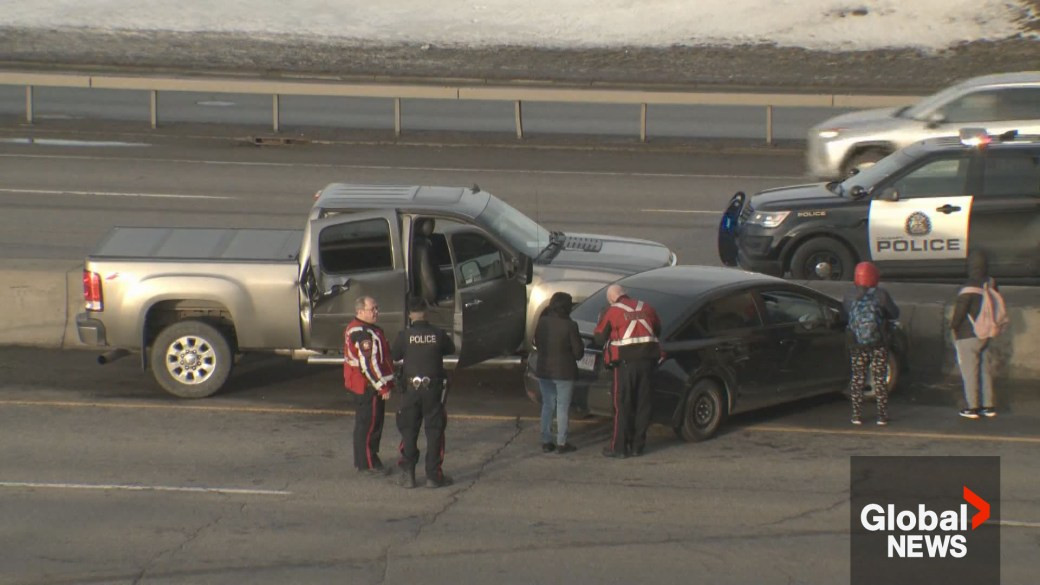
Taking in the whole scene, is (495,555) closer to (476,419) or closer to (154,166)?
(476,419)

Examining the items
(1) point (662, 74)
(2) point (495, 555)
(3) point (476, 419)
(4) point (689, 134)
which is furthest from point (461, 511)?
(1) point (662, 74)

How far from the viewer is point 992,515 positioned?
10.3 metres

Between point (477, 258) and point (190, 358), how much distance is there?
9.15ft

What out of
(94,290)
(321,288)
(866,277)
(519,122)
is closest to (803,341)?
(866,277)

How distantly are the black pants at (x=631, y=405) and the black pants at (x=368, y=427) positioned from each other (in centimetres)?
192

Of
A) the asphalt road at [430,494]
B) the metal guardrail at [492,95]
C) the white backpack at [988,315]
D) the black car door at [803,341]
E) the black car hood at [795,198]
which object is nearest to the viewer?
the asphalt road at [430,494]

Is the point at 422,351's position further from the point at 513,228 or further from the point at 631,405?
the point at 513,228

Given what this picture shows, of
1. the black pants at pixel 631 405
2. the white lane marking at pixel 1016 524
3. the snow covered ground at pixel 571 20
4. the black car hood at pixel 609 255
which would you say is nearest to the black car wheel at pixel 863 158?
the black car hood at pixel 609 255

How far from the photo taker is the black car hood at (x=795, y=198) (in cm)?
1650

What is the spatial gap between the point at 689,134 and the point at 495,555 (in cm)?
2036

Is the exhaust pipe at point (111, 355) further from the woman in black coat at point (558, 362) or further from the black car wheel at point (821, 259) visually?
the black car wheel at point (821, 259)

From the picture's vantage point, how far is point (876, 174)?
16688 millimetres

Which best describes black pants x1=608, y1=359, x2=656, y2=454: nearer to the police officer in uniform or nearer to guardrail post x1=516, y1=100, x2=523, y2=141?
the police officer in uniform

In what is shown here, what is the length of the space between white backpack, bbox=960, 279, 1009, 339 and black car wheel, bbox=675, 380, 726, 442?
2348 millimetres
